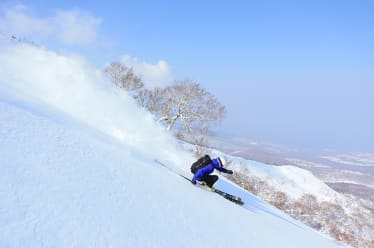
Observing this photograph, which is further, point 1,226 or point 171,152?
point 171,152

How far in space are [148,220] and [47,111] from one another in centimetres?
547

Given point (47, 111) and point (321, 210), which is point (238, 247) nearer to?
point (47, 111)

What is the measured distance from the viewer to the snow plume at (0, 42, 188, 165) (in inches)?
496

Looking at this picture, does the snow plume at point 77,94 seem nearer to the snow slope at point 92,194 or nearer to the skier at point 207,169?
the snow slope at point 92,194

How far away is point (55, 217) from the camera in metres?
4.95

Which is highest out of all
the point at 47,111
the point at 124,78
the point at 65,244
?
the point at 124,78

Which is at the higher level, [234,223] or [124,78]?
[124,78]

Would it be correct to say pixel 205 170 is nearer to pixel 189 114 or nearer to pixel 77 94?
pixel 77 94

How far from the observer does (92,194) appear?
6.15 metres

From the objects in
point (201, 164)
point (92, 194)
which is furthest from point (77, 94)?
point (92, 194)

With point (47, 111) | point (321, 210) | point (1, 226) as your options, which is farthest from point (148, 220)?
point (321, 210)

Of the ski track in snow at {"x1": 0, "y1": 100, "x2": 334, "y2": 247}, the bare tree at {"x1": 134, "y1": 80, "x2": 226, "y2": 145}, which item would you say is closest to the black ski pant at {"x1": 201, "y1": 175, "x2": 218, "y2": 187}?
the ski track in snow at {"x1": 0, "y1": 100, "x2": 334, "y2": 247}

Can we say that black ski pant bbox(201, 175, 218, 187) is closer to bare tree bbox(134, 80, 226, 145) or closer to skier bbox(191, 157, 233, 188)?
skier bbox(191, 157, 233, 188)

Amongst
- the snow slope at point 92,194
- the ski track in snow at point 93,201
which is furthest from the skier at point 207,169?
the ski track in snow at point 93,201
